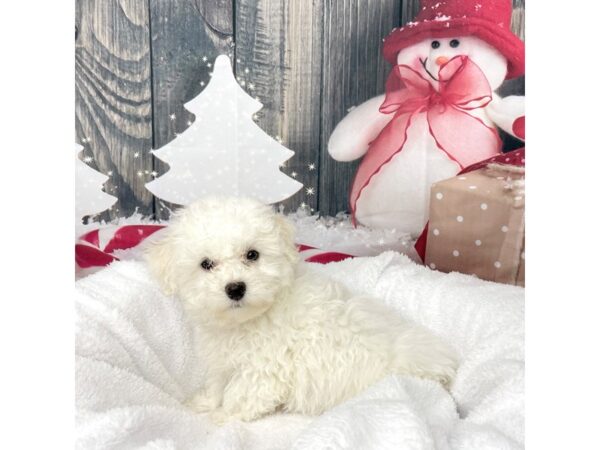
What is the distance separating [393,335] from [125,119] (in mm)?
911

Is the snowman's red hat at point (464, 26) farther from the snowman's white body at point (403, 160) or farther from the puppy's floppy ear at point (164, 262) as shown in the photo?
the puppy's floppy ear at point (164, 262)

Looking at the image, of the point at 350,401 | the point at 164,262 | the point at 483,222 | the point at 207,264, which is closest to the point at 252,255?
the point at 207,264

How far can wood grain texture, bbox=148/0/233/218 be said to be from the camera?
156cm

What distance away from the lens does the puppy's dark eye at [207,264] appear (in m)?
1.35

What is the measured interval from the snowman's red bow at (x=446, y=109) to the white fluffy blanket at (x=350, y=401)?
0.35 metres

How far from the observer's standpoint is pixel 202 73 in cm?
164

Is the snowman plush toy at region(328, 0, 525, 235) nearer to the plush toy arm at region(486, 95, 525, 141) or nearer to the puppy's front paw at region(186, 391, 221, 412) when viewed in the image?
the plush toy arm at region(486, 95, 525, 141)

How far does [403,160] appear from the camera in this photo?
1.81 m

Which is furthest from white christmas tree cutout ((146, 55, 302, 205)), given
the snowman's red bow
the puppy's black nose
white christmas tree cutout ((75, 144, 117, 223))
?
the puppy's black nose

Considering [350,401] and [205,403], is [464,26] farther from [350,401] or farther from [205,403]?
[205,403]

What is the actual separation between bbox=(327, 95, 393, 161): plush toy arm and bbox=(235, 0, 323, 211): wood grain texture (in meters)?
0.06

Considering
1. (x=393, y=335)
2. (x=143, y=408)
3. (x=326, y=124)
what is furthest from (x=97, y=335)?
(x=326, y=124)

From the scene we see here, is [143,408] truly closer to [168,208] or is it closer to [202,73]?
[168,208]
